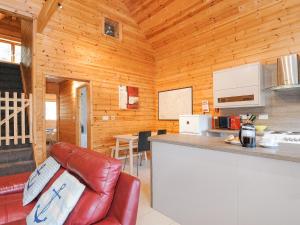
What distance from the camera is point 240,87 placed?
3.68 meters

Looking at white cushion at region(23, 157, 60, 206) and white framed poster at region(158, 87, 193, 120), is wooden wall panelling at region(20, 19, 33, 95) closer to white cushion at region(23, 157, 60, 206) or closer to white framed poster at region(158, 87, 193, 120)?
white cushion at region(23, 157, 60, 206)

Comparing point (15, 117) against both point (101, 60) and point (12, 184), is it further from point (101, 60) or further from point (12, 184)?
point (101, 60)

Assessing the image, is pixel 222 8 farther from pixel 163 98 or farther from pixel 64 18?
pixel 64 18

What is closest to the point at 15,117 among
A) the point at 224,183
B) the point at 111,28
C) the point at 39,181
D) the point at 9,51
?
the point at 39,181

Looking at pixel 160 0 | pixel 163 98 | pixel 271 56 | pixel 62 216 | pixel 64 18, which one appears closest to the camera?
pixel 62 216

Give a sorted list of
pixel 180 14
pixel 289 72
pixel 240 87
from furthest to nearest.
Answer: pixel 180 14, pixel 240 87, pixel 289 72

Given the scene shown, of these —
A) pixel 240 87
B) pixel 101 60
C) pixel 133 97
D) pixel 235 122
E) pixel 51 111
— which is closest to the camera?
pixel 240 87

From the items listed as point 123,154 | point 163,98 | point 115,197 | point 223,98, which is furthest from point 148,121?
point 115,197

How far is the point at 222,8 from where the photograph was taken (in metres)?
4.18

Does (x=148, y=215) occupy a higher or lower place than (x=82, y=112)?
lower

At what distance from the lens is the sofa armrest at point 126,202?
1233 mm

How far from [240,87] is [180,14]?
2390 millimetres

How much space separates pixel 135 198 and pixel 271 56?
377 centimetres

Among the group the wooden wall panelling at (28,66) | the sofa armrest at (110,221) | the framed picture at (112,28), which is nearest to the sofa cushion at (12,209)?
the sofa armrest at (110,221)
